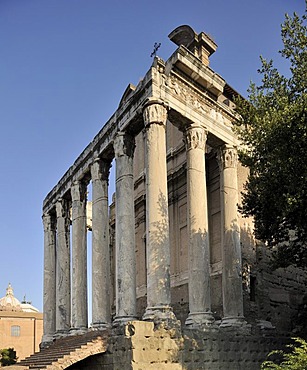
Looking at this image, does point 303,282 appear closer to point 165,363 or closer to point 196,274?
point 196,274

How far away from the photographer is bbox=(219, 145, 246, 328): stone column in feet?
62.4

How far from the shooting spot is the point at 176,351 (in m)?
15.8

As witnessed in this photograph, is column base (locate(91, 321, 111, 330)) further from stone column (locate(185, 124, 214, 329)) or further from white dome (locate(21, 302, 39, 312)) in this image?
white dome (locate(21, 302, 39, 312))

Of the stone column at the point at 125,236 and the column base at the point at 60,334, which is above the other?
the stone column at the point at 125,236

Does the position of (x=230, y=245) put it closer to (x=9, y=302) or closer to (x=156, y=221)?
(x=156, y=221)

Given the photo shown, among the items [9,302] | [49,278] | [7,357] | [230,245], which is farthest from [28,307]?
[230,245]

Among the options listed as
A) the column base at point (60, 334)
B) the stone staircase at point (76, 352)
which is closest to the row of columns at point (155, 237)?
the stone staircase at point (76, 352)

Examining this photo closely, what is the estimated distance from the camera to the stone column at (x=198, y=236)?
1758 centimetres

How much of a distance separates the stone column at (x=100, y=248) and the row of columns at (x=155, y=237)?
32 millimetres

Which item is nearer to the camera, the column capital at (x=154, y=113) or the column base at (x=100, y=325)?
the column capital at (x=154, y=113)

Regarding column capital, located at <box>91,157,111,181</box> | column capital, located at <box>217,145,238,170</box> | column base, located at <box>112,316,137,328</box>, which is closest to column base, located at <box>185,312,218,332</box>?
column base, located at <box>112,316,137,328</box>

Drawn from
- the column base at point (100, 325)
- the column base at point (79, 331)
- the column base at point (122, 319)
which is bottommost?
the column base at point (79, 331)

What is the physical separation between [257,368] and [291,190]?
7.18 meters

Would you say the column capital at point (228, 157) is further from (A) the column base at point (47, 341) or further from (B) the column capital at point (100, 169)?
(A) the column base at point (47, 341)
